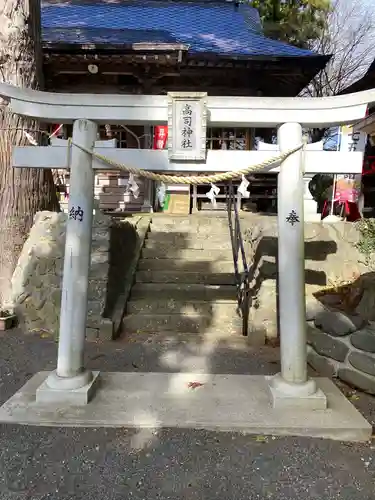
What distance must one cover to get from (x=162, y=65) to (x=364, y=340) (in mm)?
7169

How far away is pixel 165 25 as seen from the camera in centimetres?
1173

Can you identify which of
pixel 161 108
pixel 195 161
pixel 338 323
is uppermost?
pixel 161 108

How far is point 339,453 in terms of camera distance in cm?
265

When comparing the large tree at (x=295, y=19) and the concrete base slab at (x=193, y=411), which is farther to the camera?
the large tree at (x=295, y=19)

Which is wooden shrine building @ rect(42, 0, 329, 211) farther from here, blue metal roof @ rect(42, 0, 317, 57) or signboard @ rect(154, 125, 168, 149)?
signboard @ rect(154, 125, 168, 149)

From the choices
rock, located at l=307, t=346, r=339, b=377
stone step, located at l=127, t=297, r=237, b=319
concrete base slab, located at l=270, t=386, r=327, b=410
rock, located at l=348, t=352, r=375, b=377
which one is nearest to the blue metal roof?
stone step, located at l=127, t=297, r=237, b=319

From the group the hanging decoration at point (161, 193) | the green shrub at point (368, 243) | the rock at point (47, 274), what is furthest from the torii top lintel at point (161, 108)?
the hanging decoration at point (161, 193)

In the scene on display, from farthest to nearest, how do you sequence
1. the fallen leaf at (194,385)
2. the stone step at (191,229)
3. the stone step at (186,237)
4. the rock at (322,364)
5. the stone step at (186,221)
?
the stone step at (186,221), the stone step at (191,229), the stone step at (186,237), the rock at (322,364), the fallen leaf at (194,385)

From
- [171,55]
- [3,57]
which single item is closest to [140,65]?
[171,55]

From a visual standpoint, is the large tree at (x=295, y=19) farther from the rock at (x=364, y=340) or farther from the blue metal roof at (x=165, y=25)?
the rock at (x=364, y=340)

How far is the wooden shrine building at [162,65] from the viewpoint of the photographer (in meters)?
8.33

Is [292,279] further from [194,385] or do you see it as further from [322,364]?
[322,364]

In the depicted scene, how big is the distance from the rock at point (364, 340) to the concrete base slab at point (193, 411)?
1.45 feet

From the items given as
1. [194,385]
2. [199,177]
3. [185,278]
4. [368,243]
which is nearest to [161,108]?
[199,177]
